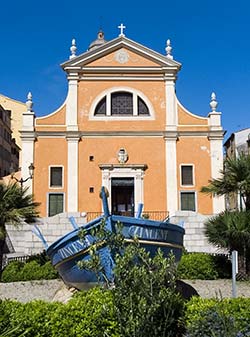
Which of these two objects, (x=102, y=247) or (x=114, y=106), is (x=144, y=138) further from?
(x=102, y=247)

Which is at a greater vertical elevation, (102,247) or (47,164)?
(47,164)

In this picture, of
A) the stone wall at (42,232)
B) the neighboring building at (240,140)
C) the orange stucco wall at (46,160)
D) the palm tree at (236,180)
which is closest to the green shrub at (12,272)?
the stone wall at (42,232)

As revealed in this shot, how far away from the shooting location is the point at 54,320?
25.4 feet

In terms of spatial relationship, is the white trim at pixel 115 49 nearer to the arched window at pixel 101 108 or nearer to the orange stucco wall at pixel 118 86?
the orange stucco wall at pixel 118 86

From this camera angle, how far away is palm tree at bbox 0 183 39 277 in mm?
16906

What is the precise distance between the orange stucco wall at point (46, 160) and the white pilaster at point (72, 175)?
0.91ft

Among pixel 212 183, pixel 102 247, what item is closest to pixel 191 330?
pixel 102 247

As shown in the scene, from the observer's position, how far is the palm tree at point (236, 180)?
16.4 m

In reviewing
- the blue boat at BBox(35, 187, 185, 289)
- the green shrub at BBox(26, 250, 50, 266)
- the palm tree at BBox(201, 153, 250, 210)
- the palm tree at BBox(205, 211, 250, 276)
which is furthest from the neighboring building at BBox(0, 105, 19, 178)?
the blue boat at BBox(35, 187, 185, 289)

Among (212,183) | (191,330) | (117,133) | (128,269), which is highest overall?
(117,133)

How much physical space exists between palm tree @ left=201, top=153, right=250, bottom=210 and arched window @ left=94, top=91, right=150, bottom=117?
13.4 meters

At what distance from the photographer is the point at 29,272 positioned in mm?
17094

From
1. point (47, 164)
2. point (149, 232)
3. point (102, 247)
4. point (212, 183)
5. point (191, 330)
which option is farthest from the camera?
point (47, 164)

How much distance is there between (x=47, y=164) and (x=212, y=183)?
14.0 m
